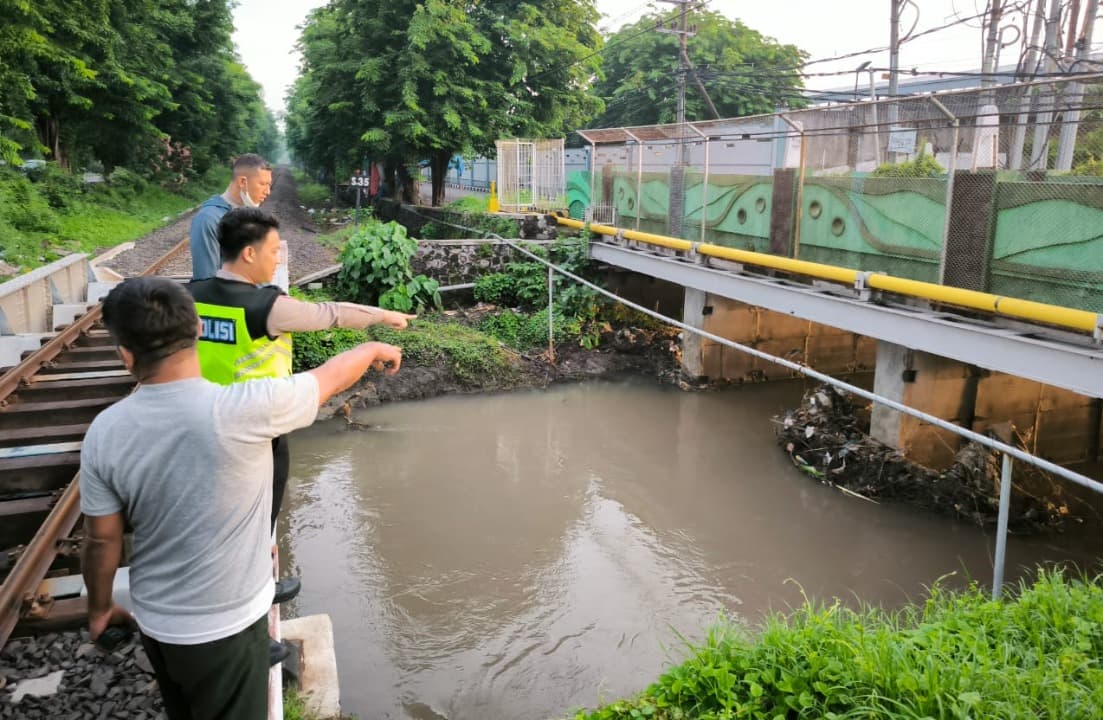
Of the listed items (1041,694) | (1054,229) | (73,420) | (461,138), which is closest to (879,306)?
(1054,229)

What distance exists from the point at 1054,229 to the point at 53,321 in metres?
10.1

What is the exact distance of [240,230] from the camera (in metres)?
3.10

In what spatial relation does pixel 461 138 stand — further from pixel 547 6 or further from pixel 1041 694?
pixel 1041 694

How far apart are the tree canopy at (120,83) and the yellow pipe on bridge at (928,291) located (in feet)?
35.3

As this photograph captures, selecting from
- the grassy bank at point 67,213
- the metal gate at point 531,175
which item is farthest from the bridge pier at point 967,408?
the grassy bank at point 67,213

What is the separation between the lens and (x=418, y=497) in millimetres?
8312

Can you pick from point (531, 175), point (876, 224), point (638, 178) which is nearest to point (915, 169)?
point (876, 224)

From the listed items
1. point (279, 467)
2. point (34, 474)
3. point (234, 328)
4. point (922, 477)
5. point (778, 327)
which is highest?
point (234, 328)

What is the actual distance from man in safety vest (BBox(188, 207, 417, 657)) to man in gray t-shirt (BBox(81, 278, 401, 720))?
939 mm

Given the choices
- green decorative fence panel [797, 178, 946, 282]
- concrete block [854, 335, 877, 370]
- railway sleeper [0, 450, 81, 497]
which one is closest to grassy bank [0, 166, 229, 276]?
railway sleeper [0, 450, 81, 497]

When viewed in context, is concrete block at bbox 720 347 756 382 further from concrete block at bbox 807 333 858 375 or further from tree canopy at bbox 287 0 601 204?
tree canopy at bbox 287 0 601 204

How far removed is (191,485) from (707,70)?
3112 centimetres

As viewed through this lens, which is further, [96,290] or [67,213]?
[67,213]

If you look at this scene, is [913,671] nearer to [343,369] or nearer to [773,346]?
[343,369]
